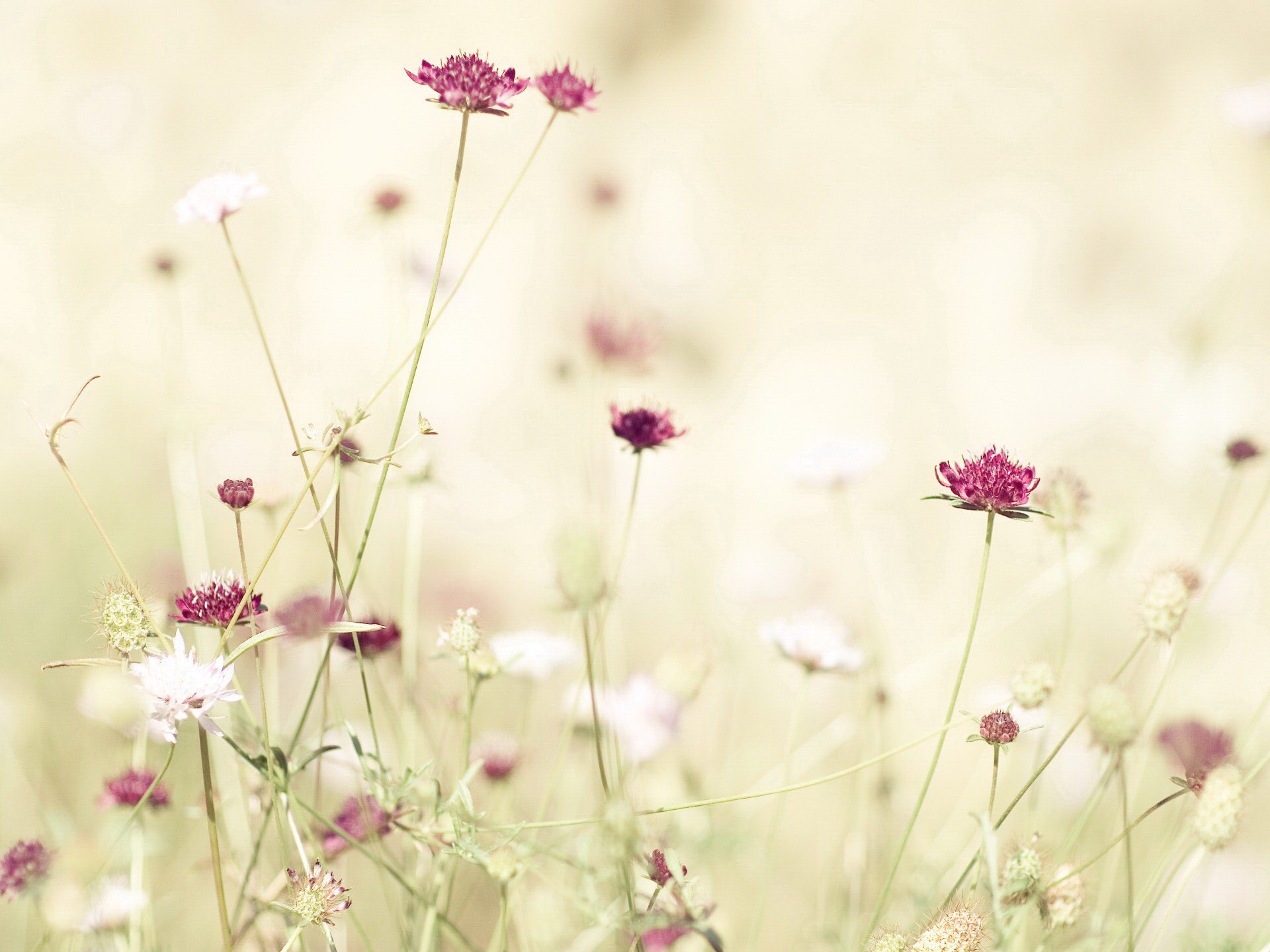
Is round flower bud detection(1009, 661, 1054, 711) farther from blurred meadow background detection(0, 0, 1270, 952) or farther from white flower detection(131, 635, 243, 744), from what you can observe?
blurred meadow background detection(0, 0, 1270, 952)

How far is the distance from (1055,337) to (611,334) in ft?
4.71

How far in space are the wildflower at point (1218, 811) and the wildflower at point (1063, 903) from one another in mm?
121

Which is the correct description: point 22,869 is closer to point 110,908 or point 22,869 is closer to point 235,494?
point 110,908

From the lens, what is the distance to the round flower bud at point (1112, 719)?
36.2 inches

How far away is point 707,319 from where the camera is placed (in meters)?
2.62

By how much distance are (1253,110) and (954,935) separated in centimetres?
161

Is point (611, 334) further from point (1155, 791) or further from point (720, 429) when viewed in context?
point (1155, 791)

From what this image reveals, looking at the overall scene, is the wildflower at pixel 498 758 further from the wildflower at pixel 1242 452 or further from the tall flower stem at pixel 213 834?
the wildflower at pixel 1242 452

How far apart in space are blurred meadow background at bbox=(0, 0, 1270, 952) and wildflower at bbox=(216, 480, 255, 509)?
41.4 inches

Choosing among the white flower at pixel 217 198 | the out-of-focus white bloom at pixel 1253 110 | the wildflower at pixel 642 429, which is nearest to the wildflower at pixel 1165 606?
the wildflower at pixel 642 429

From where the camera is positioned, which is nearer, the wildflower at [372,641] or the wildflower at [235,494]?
the wildflower at [235,494]

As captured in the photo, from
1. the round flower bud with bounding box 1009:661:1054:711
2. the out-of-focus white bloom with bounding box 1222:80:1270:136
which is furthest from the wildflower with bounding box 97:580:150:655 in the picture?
the out-of-focus white bloom with bounding box 1222:80:1270:136

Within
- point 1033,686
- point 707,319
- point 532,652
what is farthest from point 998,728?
point 707,319

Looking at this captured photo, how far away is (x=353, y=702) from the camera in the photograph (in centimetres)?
201
